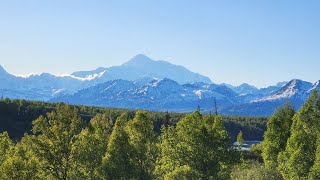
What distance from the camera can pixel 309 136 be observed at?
69.8 metres

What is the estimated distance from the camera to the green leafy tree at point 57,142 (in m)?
58.9

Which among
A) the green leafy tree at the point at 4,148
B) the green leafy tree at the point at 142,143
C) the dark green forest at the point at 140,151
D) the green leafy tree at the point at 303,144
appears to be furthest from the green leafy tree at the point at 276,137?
the green leafy tree at the point at 4,148

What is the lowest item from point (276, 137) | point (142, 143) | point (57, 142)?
point (142, 143)

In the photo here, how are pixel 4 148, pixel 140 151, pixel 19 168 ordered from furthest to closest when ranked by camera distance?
pixel 140 151
pixel 4 148
pixel 19 168

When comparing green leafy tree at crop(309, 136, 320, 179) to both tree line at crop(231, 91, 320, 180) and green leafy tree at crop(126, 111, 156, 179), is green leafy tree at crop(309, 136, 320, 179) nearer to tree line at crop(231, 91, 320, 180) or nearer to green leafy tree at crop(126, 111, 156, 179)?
tree line at crop(231, 91, 320, 180)

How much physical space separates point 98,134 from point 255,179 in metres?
27.1

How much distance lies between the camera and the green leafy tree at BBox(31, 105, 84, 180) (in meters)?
58.9

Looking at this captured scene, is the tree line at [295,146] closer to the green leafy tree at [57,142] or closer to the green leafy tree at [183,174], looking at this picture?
the green leafy tree at [183,174]

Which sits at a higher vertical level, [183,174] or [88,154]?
[88,154]

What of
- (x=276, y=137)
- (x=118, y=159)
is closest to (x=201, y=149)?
(x=118, y=159)

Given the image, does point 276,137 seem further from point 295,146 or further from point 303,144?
point 303,144

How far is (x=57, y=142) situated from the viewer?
59.4 metres

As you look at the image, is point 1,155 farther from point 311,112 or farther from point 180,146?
point 311,112

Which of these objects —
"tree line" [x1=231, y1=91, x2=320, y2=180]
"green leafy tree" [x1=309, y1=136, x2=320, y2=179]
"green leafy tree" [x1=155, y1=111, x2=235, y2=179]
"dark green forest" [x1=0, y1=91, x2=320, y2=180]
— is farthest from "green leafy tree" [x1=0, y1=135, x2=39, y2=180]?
"green leafy tree" [x1=309, y1=136, x2=320, y2=179]
